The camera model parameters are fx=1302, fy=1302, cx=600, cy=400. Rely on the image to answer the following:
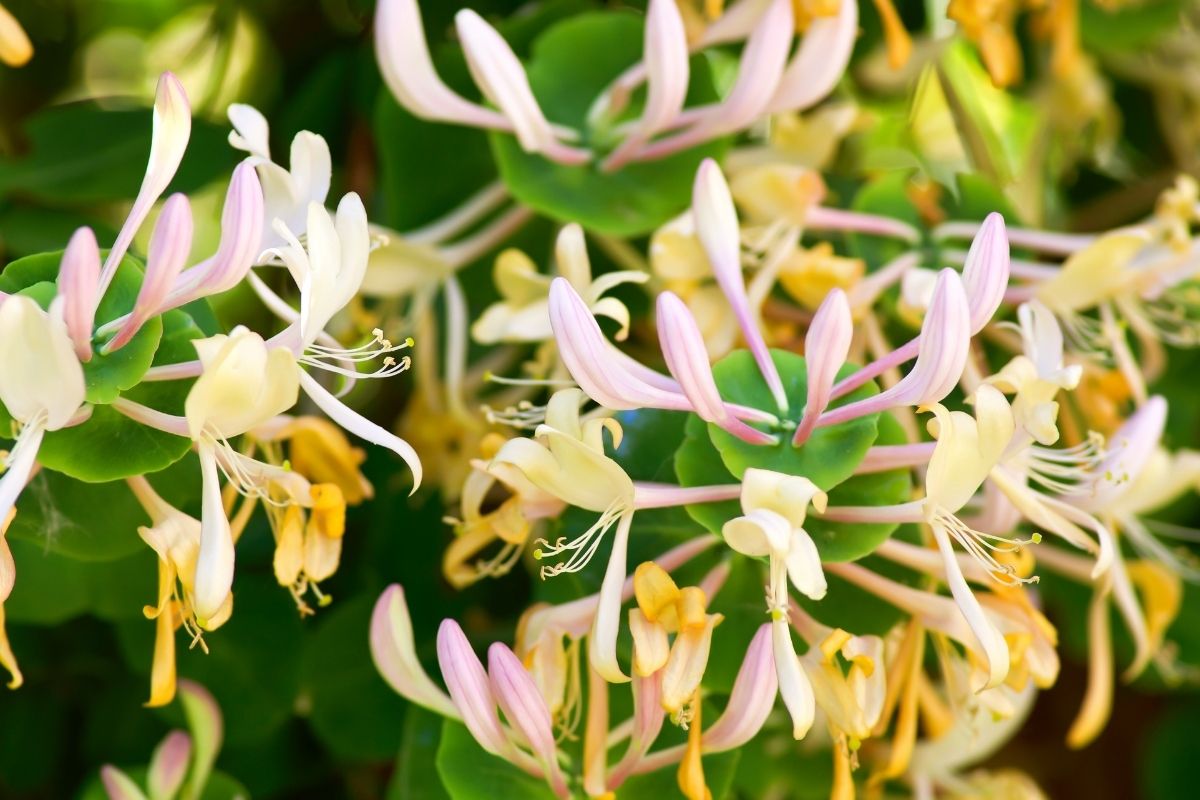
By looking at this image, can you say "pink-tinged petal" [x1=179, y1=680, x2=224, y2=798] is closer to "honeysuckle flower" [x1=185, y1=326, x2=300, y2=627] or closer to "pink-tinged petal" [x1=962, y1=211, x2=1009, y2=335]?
"honeysuckle flower" [x1=185, y1=326, x2=300, y2=627]

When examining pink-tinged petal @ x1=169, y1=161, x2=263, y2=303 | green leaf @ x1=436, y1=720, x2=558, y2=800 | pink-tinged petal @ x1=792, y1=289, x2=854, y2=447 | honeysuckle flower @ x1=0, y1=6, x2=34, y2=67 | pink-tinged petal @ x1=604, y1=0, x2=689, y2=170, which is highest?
honeysuckle flower @ x1=0, y1=6, x2=34, y2=67

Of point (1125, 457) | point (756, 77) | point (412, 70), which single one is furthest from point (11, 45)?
point (1125, 457)

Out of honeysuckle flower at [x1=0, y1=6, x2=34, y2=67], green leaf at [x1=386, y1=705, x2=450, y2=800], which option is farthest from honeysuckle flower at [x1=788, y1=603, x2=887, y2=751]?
honeysuckle flower at [x1=0, y1=6, x2=34, y2=67]

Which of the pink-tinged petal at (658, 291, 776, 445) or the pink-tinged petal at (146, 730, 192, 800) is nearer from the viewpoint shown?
the pink-tinged petal at (658, 291, 776, 445)

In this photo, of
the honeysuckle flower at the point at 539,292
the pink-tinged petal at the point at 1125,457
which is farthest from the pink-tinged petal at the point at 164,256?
the pink-tinged petal at the point at 1125,457

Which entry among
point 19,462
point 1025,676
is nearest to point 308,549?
point 19,462

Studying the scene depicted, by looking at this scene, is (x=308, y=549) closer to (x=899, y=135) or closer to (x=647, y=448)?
(x=647, y=448)

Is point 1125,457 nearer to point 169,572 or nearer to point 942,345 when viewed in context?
point 942,345
